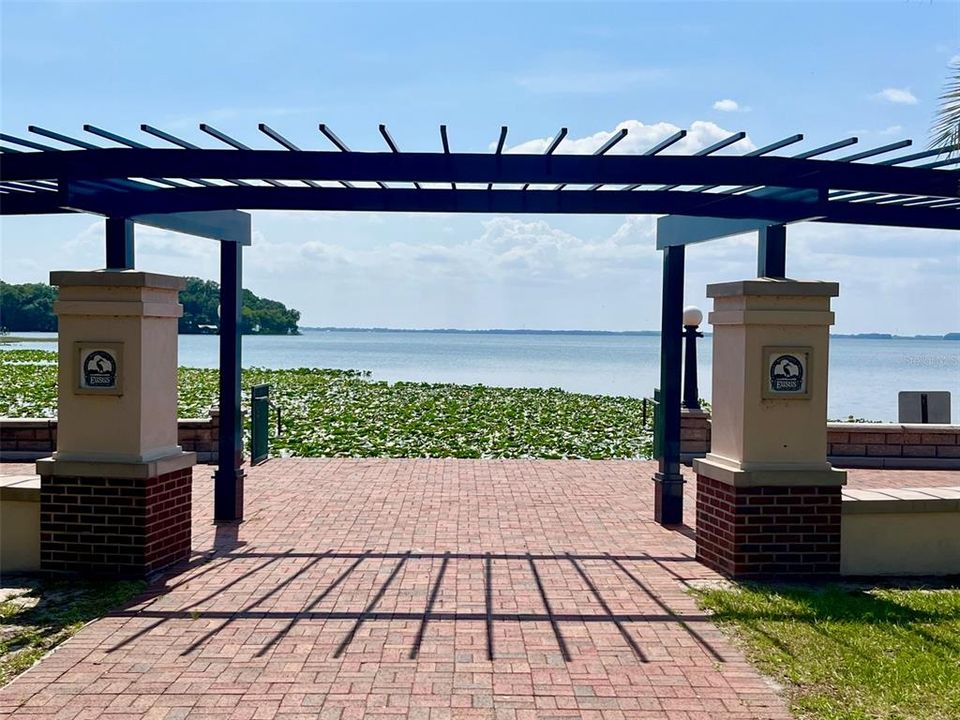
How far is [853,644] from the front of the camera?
16.9 feet

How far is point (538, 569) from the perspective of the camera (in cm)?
692

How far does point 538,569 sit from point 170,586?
2824 millimetres

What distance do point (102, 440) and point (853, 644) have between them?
5.50 metres

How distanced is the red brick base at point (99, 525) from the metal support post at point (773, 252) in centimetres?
526

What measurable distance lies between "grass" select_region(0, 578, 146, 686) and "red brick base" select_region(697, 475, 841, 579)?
450 centimetres

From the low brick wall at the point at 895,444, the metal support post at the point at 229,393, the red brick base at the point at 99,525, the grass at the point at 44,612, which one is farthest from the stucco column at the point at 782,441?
the low brick wall at the point at 895,444

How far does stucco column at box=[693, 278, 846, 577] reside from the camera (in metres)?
6.69

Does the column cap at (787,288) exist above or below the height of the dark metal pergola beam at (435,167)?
below

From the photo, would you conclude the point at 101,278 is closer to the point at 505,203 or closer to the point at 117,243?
the point at 117,243

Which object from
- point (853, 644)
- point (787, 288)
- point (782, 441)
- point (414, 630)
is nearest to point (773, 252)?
point (787, 288)

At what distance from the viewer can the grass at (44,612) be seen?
16.2ft

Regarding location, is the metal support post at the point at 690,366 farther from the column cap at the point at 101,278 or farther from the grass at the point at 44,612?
the grass at the point at 44,612

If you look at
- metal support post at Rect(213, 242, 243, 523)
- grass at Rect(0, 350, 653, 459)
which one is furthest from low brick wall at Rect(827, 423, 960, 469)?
metal support post at Rect(213, 242, 243, 523)

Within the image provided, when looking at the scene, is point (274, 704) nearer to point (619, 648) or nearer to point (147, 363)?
point (619, 648)
